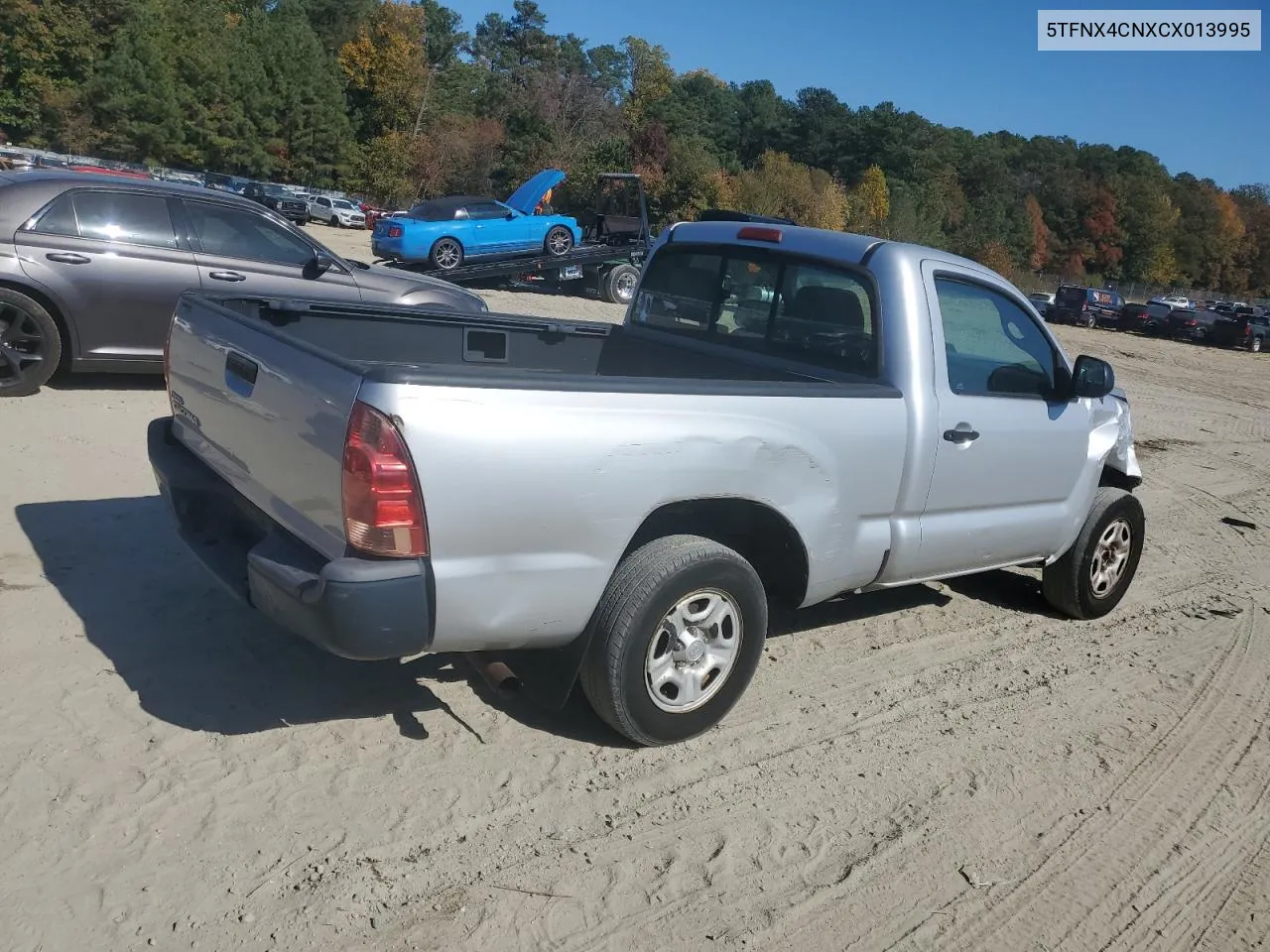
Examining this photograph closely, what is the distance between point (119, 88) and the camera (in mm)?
57031

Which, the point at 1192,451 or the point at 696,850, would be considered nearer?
the point at 696,850

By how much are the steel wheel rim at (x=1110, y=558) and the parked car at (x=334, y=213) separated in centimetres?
4782

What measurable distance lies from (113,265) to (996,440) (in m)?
6.25

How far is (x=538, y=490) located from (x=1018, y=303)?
2.91 m

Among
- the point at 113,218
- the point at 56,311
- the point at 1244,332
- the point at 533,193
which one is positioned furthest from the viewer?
the point at 1244,332

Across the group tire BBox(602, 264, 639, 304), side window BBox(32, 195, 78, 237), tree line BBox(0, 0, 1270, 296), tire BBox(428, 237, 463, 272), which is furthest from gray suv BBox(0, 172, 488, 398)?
tree line BBox(0, 0, 1270, 296)

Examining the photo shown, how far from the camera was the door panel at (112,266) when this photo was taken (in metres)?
7.65

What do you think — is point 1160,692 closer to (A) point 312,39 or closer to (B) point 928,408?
(B) point 928,408

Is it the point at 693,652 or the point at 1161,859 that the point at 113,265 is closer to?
the point at 693,652

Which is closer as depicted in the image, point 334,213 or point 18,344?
point 18,344

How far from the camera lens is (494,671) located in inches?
137

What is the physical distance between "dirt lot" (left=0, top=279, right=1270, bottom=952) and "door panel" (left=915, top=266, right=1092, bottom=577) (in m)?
0.61

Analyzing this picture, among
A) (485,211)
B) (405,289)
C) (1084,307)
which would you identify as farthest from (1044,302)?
(405,289)

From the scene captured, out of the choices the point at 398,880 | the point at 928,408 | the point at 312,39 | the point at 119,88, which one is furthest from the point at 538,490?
the point at 312,39
